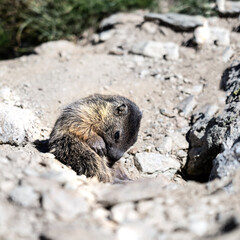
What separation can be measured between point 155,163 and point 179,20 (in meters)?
4.23

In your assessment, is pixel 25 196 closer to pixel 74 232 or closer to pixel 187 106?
pixel 74 232

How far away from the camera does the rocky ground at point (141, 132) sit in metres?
3.45

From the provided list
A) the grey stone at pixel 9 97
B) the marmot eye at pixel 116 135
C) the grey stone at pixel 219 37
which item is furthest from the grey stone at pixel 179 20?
the marmot eye at pixel 116 135

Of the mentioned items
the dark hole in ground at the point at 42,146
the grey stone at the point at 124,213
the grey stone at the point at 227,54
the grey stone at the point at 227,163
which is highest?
the grey stone at the point at 227,54

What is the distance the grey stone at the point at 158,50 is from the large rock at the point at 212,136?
1.96 meters

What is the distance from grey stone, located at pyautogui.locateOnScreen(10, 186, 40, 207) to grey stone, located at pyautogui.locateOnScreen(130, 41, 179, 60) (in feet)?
18.5

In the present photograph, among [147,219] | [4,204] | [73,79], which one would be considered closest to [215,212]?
[147,219]

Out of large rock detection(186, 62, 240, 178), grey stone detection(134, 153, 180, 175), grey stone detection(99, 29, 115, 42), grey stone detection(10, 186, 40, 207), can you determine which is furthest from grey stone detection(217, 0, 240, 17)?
grey stone detection(10, 186, 40, 207)

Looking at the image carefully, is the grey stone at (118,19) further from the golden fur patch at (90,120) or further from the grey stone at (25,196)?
the grey stone at (25,196)

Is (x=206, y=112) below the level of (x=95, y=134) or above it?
above

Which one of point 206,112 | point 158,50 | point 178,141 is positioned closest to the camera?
point 178,141

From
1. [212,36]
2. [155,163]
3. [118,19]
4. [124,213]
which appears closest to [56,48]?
[118,19]

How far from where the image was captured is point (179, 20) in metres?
9.35

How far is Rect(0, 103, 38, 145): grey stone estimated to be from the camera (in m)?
5.88
